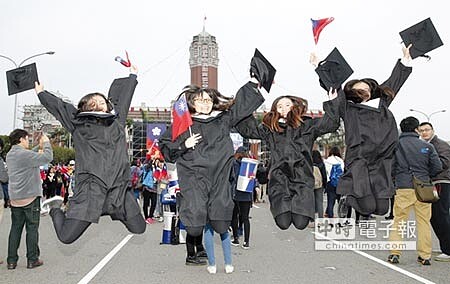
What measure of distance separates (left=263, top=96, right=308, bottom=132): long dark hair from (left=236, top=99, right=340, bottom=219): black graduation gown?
62 millimetres

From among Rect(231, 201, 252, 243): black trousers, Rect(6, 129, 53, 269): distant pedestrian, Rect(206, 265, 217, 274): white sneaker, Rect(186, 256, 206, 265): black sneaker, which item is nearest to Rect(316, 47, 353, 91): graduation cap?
Rect(206, 265, 217, 274): white sneaker

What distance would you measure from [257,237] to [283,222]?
5.27m

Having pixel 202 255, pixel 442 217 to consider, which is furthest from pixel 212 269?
A: pixel 442 217

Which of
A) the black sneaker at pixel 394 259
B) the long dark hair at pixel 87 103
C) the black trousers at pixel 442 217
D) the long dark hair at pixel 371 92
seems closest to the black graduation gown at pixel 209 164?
the long dark hair at pixel 87 103

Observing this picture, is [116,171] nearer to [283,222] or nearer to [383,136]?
[283,222]

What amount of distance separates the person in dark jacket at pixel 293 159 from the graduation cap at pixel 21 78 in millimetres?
2629

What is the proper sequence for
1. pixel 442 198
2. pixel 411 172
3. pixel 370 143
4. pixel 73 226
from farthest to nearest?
pixel 442 198 → pixel 411 172 → pixel 370 143 → pixel 73 226

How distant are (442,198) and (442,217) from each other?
304 millimetres

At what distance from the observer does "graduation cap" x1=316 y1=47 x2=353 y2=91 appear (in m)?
5.88

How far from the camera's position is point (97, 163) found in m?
5.66

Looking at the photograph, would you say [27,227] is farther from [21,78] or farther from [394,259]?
[394,259]

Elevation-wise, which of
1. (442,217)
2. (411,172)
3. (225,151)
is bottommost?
(442,217)

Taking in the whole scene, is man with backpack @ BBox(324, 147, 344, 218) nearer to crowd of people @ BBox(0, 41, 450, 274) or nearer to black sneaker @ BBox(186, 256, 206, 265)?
black sneaker @ BBox(186, 256, 206, 265)

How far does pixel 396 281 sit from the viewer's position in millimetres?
6848
